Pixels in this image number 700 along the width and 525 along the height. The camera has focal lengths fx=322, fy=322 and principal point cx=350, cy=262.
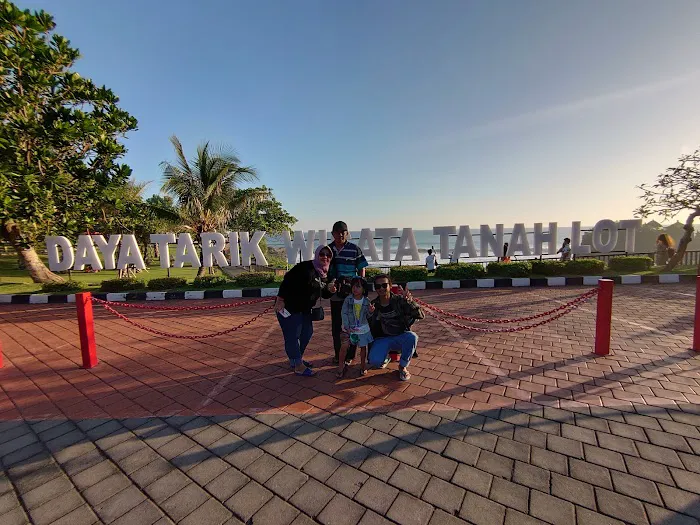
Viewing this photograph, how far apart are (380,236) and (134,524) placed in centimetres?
1095

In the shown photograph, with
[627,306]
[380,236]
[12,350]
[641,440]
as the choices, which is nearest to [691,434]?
[641,440]

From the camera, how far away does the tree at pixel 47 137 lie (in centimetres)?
866

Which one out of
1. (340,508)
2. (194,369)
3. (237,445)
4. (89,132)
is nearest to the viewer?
(340,508)

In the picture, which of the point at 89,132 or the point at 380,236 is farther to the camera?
the point at 380,236

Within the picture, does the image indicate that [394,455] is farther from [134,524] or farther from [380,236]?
[380,236]

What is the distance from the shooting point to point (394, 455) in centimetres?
258

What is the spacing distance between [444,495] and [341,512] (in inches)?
27.6

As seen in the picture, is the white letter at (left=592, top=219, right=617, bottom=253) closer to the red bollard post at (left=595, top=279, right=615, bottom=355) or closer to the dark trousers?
the red bollard post at (left=595, top=279, right=615, bottom=355)

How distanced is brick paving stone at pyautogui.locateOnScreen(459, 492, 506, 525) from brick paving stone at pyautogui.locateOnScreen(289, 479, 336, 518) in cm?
88

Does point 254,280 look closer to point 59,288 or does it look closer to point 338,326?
point 59,288

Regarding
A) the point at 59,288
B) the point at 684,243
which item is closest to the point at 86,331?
the point at 59,288

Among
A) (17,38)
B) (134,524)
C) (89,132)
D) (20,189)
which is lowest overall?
(134,524)

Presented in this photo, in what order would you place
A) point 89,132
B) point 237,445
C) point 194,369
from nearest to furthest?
point 237,445, point 194,369, point 89,132

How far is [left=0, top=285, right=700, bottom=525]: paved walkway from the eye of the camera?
2.13 m
